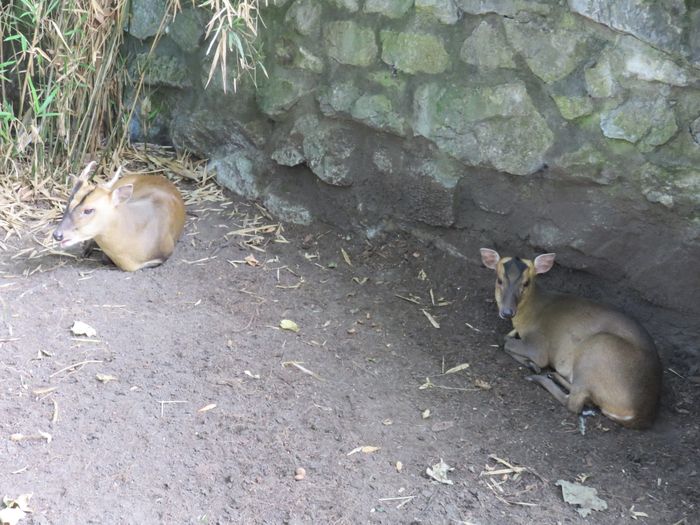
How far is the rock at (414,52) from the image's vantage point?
489 cm

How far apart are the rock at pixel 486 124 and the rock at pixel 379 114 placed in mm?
114

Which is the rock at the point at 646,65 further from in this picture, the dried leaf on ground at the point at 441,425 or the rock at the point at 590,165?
the dried leaf on ground at the point at 441,425

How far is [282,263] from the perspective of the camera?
18.0ft

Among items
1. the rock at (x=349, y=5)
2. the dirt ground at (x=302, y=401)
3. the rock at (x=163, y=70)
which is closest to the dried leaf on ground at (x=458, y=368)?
the dirt ground at (x=302, y=401)

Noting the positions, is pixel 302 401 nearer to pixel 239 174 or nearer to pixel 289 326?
pixel 289 326

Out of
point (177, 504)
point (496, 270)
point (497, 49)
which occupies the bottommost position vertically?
point (177, 504)

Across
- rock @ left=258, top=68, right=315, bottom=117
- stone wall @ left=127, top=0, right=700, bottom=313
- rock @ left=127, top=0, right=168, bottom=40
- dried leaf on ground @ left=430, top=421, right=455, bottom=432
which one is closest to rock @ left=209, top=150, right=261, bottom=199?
stone wall @ left=127, top=0, right=700, bottom=313

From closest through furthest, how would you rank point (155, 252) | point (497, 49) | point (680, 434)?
point (680, 434)
point (497, 49)
point (155, 252)

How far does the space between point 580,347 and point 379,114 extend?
5.72ft

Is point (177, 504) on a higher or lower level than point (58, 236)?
lower

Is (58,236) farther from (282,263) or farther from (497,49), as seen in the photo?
(497,49)

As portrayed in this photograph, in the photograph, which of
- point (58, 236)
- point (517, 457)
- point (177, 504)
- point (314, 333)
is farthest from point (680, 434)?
point (58, 236)

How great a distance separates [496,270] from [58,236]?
2.50 meters

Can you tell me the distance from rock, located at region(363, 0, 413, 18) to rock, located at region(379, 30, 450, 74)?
4.0 inches
